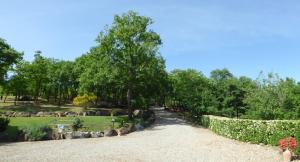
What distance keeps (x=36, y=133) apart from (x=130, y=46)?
19.0m

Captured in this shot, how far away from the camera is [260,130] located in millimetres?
20594

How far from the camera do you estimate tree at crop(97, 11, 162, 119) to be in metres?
39.0

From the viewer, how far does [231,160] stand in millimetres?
15234

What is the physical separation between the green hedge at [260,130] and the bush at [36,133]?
1326cm

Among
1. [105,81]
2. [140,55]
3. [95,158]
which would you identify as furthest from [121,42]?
[95,158]

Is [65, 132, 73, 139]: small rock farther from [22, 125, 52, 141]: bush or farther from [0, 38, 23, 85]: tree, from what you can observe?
[0, 38, 23, 85]: tree

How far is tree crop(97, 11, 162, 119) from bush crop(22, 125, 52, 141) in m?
15.5

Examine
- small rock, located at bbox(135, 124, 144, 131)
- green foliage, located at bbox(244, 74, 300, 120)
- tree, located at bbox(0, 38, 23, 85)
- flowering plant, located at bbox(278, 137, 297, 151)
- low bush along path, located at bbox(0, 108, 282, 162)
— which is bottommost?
low bush along path, located at bbox(0, 108, 282, 162)

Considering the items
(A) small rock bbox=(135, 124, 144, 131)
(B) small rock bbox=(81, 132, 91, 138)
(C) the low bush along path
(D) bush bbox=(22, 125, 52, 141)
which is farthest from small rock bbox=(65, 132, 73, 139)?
(A) small rock bbox=(135, 124, 144, 131)

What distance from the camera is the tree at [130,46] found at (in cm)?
3898

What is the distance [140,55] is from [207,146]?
68.8 feet

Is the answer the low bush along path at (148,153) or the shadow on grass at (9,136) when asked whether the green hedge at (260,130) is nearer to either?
the low bush along path at (148,153)

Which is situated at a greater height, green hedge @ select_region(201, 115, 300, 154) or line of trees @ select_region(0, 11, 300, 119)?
line of trees @ select_region(0, 11, 300, 119)

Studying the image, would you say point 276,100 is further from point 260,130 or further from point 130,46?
point 130,46
